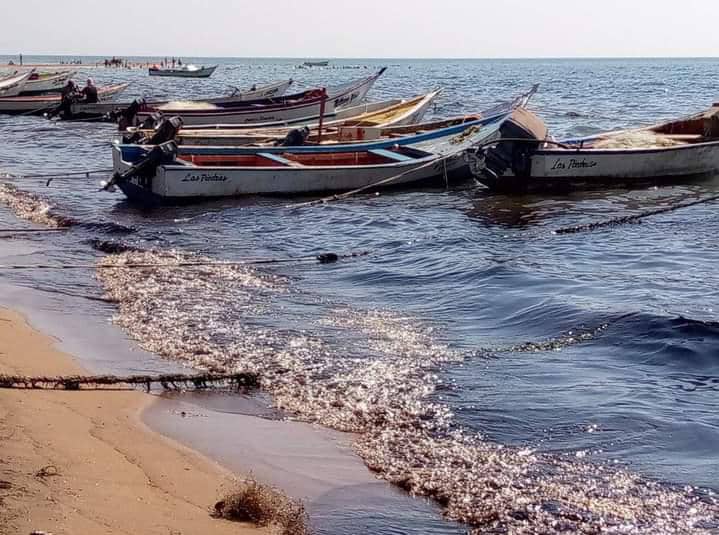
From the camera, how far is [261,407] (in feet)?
21.6

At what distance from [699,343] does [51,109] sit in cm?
3164

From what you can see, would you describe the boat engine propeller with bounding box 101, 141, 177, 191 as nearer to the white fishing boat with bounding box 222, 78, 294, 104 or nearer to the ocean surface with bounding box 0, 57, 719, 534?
the ocean surface with bounding box 0, 57, 719, 534

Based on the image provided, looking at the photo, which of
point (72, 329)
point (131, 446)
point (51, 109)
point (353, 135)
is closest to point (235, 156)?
point (353, 135)

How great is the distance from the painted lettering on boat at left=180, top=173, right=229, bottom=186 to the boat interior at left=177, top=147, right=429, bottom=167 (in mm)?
532

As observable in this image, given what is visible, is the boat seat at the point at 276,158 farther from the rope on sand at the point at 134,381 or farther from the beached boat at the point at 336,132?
the rope on sand at the point at 134,381

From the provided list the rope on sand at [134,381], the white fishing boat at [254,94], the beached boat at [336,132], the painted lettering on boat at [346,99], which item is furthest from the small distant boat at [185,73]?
the rope on sand at [134,381]

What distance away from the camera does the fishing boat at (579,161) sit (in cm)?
1683

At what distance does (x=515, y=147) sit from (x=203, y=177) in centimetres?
576

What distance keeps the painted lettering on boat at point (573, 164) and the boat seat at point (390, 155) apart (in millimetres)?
2889

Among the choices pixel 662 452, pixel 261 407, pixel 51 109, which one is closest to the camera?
pixel 662 452

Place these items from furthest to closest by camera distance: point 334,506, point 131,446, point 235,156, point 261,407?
1. point 235,156
2. point 261,407
3. point 131,446
4. point 334,506

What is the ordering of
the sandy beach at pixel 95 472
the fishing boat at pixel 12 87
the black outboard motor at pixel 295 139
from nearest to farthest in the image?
1. the sandy beach at pixel 95 472
2. the black outboard motor at pixel 295 139
3. the fishing boat at pixel 12 87

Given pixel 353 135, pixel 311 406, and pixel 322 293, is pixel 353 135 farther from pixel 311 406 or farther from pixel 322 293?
pixel 311 406

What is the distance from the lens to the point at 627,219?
14.9m
